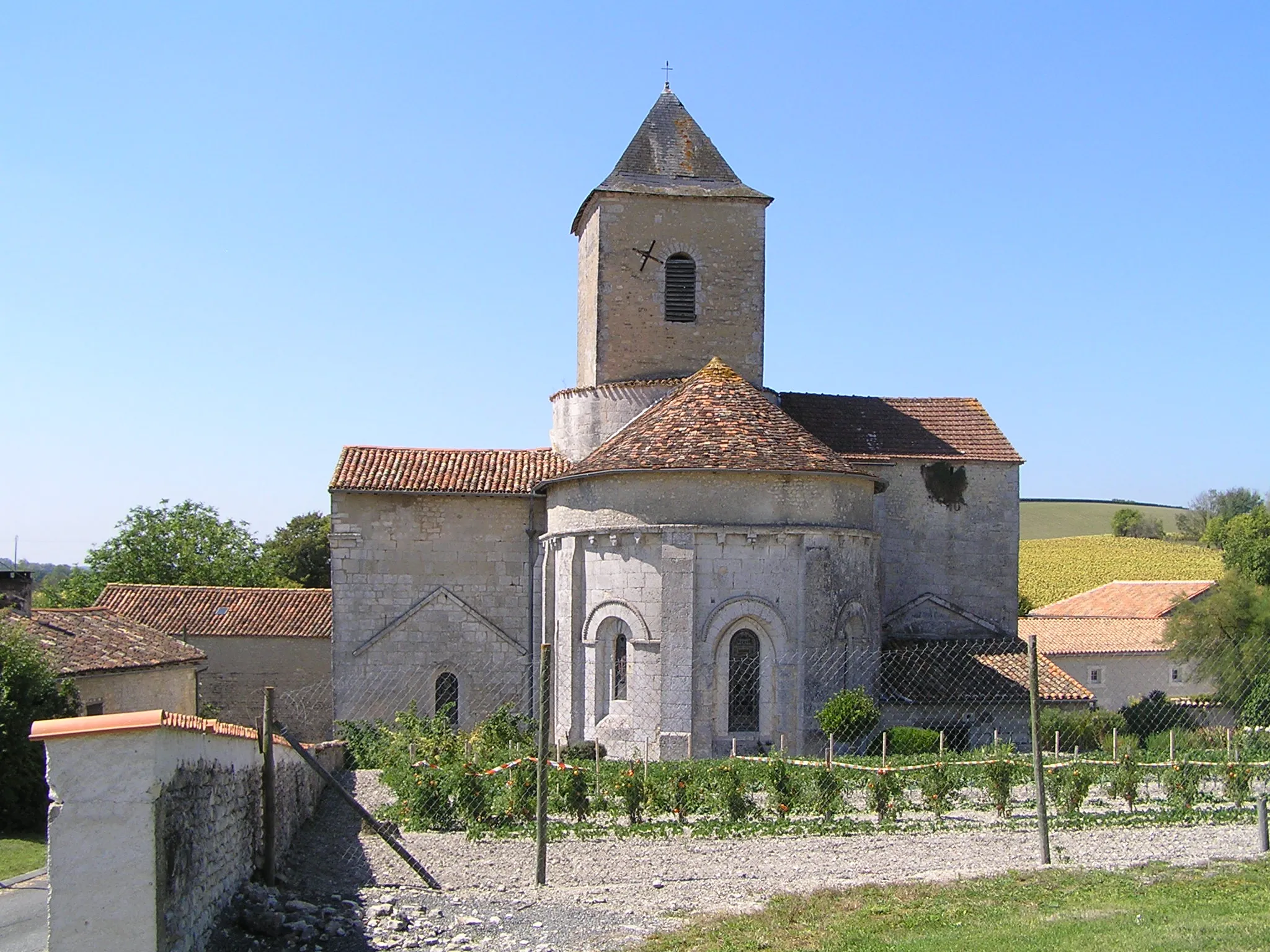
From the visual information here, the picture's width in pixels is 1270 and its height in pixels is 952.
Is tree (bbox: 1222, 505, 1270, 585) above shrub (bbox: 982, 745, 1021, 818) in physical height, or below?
above

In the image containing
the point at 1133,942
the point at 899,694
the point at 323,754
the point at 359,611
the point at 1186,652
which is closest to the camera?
the point at 1133,942

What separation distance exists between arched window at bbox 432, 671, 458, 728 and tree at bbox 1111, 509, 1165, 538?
2656 inches

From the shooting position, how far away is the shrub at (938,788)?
1442 centimetres

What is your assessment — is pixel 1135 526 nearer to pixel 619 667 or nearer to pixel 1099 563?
pixel 1099 563

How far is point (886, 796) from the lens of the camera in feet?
46.7

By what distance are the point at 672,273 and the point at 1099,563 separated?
51777mm

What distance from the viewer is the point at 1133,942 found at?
802 centimetres

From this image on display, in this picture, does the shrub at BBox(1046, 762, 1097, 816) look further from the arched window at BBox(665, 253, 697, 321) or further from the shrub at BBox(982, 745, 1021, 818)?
the arched window at BBox(665, 253, 697, 321)

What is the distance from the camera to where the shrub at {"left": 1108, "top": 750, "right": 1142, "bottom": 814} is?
14672 millimetres

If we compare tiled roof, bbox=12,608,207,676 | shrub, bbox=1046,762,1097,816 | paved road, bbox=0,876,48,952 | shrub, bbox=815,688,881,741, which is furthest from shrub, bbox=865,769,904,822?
tiled roof, bbox=12,608,207,676

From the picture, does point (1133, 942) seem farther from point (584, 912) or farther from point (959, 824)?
point (959, 824)

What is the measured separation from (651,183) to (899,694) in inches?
476

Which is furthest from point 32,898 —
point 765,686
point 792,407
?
point 792,407

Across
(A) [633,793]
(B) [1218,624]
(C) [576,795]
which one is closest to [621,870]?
(A) [633,793]
